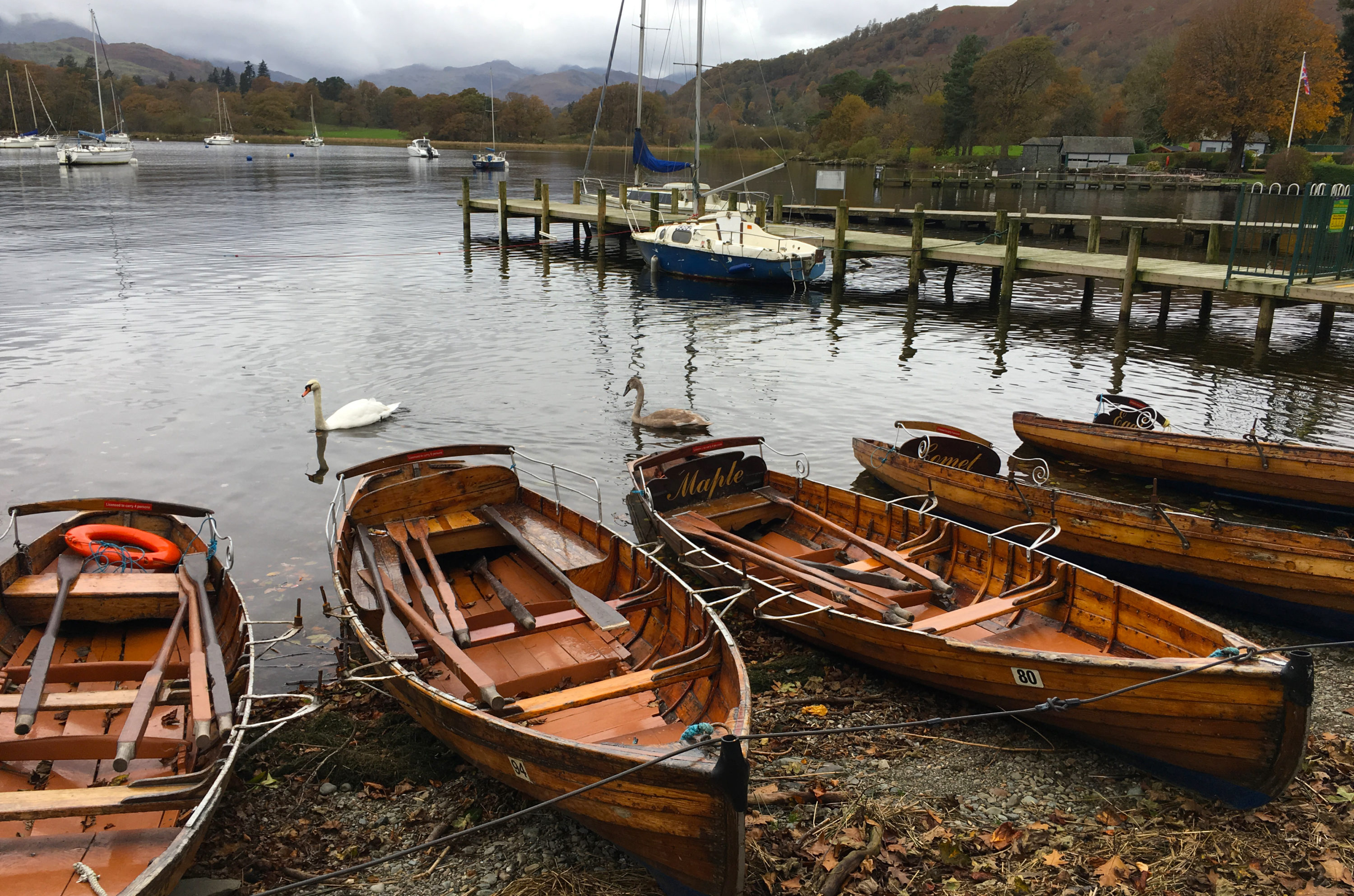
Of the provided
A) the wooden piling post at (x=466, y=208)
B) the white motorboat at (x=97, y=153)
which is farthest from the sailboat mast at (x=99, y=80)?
the wooden piling post at (x=466, y=208)

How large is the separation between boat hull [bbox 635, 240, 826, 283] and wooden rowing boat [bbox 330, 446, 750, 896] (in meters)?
22.5

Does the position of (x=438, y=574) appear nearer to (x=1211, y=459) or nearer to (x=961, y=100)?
(x=1211, y=459)

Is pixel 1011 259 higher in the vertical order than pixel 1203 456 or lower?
higher

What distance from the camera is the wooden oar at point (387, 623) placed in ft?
26.6

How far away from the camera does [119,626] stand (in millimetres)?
8977

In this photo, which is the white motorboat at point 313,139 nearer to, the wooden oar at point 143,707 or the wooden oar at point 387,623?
the wooden oar at point 387,623

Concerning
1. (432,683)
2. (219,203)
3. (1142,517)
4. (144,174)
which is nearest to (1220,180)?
(219,203)

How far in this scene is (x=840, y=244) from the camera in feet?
111

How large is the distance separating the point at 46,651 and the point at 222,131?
649 ft

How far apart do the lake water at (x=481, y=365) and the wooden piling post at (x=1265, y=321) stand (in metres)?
0.46

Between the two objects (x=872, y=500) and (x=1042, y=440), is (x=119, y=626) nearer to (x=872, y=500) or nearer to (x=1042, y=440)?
(x=872, y=500)

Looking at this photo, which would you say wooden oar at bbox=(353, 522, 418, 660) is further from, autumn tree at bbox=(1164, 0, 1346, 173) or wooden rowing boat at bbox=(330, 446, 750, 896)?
autumn tree at bbox=(1164, 0, 1346, 173)

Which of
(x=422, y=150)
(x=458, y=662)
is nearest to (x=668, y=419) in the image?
(x=458, y=662)

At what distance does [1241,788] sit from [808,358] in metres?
18.0
